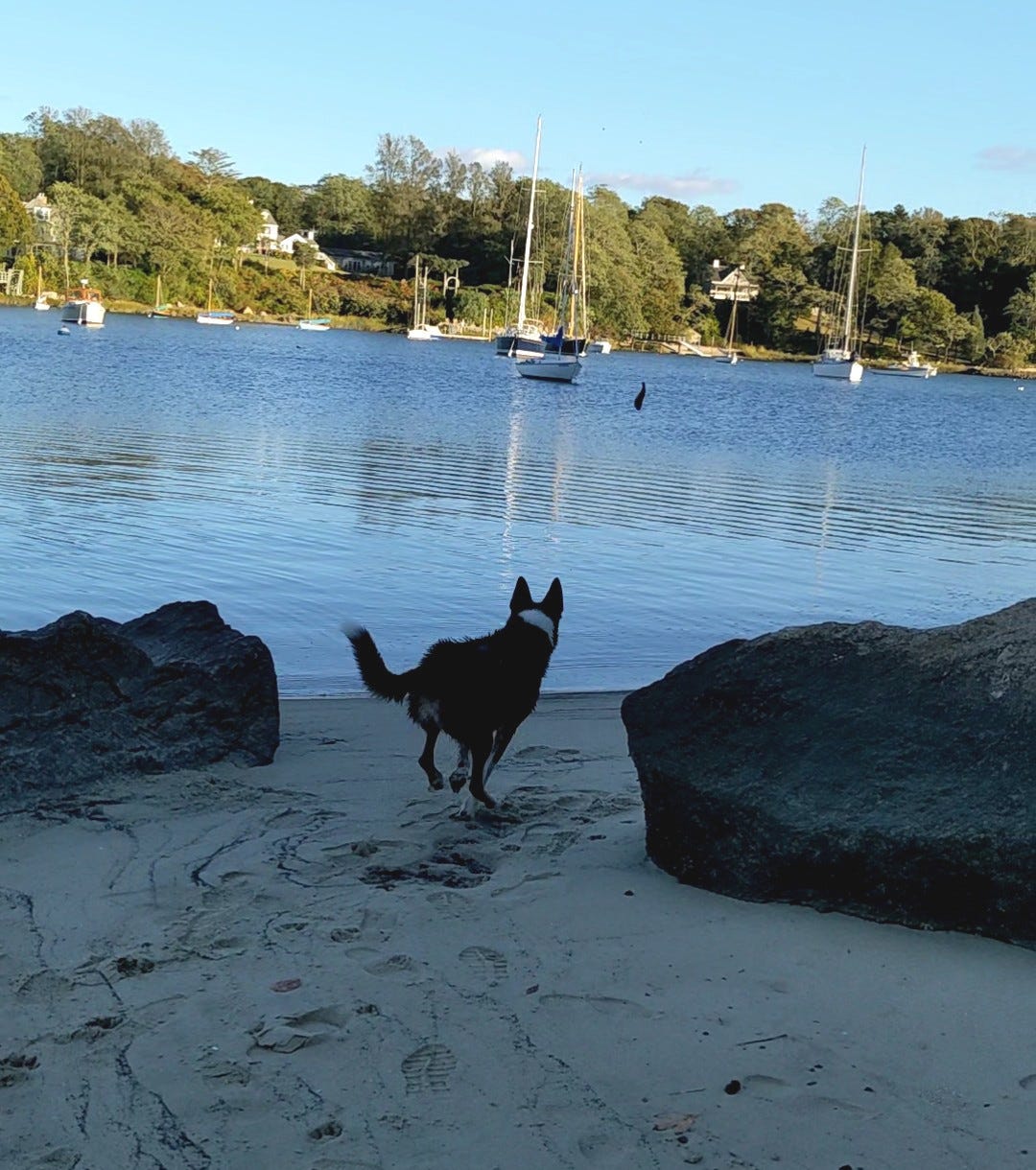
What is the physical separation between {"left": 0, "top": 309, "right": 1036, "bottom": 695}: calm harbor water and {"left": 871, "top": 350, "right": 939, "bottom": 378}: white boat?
81746 mm

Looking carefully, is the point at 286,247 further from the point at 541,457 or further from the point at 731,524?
the point at 731,524

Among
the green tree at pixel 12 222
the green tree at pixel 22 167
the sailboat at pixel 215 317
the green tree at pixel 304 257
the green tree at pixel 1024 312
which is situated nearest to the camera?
the green tree at pixel 12 222

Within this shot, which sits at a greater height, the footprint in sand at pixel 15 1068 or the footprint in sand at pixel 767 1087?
the footprint in sand at pixel 767 1087

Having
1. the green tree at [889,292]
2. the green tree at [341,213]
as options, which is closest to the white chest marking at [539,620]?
the green tree at [889,292]

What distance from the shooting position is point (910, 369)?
122750 millimetres

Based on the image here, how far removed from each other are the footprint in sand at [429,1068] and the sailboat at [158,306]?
122056 millimetres

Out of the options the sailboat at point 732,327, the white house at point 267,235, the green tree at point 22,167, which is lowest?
the sailboat at point 732,327

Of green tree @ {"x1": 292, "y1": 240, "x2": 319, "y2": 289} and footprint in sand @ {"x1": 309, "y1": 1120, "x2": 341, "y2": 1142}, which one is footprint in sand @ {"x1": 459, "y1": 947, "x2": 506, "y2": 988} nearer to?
footprint in sand @ {"x1": 309, "y1": 1120, "x2": 341, "y2": 1142}

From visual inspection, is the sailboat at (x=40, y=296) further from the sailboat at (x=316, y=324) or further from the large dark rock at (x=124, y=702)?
the large dark rock at (x=124, y=702)

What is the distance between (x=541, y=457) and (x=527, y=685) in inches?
847

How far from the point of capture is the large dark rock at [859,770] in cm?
398

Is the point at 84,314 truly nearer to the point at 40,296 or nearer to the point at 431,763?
the point at 40,296

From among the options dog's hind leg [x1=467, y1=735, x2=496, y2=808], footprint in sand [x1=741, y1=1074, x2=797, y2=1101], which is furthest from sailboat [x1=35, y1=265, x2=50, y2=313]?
footprint in sand [x1=741, y1=1074, x2=797, y2=1101]

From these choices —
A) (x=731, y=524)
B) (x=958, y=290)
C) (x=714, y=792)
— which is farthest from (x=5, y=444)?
(x=958, y=290)
